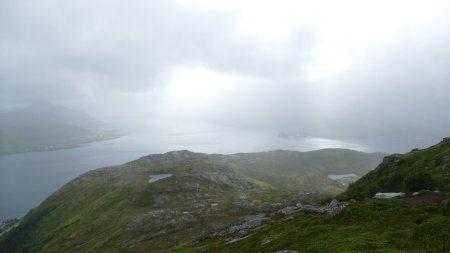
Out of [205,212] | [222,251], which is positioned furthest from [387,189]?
[205,212]

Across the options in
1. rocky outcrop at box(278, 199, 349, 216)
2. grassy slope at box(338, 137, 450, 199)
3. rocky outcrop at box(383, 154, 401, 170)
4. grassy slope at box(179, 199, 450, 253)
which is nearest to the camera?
grassy slope at box(179, 199, 450, 253)

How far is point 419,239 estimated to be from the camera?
33.2 meters

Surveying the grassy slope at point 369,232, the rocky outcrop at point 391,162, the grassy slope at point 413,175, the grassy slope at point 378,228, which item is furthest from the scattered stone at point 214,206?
the grassy slope at point 369,232

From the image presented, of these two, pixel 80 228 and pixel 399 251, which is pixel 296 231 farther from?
pixel 80 228

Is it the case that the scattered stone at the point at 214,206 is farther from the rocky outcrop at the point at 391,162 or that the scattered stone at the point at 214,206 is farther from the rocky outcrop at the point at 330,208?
the rocky outcrop at the point at 391,162

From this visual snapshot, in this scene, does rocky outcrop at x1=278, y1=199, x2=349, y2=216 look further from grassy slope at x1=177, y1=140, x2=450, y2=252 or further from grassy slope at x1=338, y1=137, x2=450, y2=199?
grassy slope at x1=338, y1=137, x2=450, y2=199

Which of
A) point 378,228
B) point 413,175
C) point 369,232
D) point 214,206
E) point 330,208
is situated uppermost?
point 413,175

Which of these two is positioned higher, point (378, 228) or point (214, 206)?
point (378, 228)

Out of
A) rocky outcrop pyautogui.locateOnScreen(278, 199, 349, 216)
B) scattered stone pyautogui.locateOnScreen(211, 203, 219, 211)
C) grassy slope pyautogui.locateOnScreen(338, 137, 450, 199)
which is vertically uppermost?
grassy slope pyautogui.locateOnScreen(338, 137, 450, 199)

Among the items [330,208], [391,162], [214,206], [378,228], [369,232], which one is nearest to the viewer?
[369,232]

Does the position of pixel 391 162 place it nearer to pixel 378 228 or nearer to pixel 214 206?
pixel 378 228

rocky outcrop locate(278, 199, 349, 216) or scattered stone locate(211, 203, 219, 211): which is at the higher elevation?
rocky outcrop locate(278, 199, 349, 216)

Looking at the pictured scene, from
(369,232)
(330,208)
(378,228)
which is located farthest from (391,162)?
(369,232)

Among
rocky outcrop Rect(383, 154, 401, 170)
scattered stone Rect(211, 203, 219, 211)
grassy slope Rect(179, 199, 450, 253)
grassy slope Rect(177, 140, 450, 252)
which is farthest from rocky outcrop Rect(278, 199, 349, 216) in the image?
scattered stone Rect(211, 203, 219, 211)
